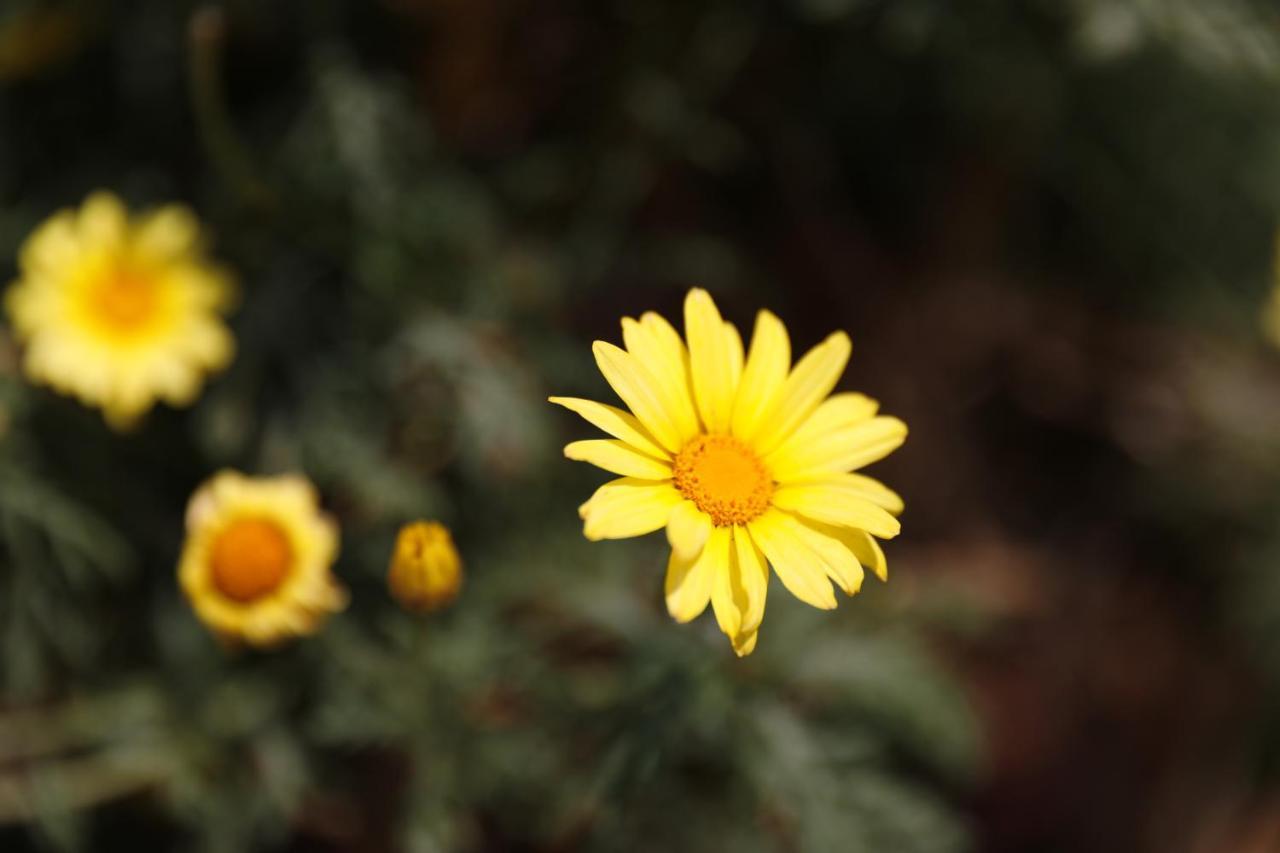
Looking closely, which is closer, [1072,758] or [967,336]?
[1072,758]

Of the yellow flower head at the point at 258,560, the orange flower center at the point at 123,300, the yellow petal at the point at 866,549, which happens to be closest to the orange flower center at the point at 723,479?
the yellow petal at the point at 866,549

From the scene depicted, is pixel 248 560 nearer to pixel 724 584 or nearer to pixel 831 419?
pixel 724 584

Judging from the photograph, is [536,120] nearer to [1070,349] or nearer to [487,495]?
[487,495]

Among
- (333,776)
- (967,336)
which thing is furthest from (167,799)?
(967,336)

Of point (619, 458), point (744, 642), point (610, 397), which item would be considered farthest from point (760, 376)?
point (610, 397)

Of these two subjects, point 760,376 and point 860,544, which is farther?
point 760,376

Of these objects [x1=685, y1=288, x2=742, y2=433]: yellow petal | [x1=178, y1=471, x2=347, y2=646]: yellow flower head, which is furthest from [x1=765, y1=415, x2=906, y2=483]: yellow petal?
[x1=178, y1=471, x2=347, y2=646]: yellow flower head

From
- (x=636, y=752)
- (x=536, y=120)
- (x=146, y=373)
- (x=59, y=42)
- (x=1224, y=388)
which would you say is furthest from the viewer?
(x=1224, y=388)
